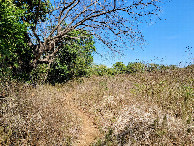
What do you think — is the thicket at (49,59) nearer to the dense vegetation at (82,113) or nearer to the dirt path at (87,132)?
the dense vegetation at (82,113)

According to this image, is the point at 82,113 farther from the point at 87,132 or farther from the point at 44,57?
the point at 44,57

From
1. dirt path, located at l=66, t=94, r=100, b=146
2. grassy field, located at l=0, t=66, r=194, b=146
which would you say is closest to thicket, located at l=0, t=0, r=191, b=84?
grassy field, located at l=0, t=66, r=194, b=146

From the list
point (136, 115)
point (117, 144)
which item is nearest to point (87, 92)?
point (136, 115)

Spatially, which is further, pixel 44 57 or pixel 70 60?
pixel 70 60

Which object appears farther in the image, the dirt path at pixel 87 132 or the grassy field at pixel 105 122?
the dirt path at pixel 87 132

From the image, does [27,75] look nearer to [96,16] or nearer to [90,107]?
[90,107]

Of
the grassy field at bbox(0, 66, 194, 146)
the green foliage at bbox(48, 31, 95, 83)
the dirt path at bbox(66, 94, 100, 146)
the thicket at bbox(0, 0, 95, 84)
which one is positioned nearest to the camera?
the grassy field at bbox(0, 66, 194, 146)

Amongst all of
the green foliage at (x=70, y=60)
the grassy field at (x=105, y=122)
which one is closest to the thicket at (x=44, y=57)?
the green foliage at (x=70, y=60)

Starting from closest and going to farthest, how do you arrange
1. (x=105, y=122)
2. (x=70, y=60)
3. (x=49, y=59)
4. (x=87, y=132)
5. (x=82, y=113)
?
1. (x=87, y=132)
2. (x=105, y=122)
3. (x=82, y=113)
4. (x=49, y=59)
5. (x=70, y=60)

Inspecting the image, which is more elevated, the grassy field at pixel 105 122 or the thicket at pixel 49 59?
the thicket at pixel 49 59

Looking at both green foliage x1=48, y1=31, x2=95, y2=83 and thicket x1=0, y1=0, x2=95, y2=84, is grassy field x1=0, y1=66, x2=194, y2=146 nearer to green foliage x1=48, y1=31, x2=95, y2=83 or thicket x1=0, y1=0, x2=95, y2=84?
thicket x1=0, y1=0, x2=95, y2=84

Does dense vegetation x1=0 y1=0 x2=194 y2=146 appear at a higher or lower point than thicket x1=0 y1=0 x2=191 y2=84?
lower

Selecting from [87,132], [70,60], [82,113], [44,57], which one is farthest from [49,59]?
[87,132]

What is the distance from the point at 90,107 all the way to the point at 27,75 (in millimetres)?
5924
